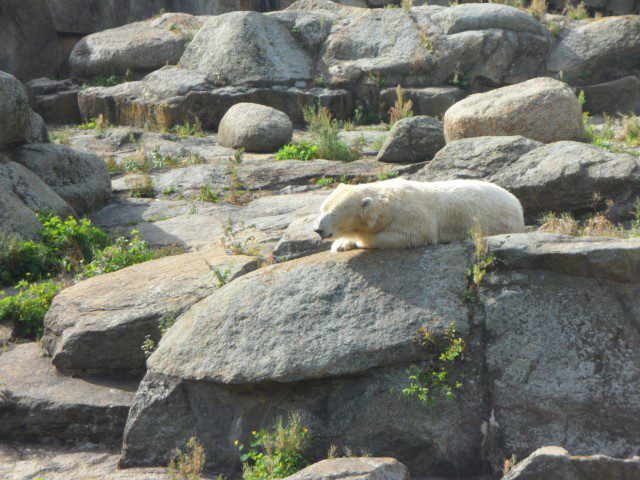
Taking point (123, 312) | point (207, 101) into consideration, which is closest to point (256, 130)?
point (207, 101)

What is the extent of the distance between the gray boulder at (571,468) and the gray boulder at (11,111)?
8.83 m

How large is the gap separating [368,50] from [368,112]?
1.54 meters

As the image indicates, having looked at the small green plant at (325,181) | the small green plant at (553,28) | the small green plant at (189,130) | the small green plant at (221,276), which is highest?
the small green plant at (553,28)

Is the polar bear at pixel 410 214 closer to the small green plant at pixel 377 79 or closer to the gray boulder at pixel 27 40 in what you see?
the small green plant at pixel 377 79

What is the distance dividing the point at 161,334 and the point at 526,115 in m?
6.85

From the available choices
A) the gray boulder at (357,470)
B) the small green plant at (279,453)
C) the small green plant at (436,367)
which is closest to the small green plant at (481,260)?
the small green plant at (436,367)

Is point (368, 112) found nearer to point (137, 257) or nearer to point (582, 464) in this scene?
point (137, 257)

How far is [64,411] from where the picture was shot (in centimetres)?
683

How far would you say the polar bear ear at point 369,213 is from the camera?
6266mm

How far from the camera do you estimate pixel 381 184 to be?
6.66 meters

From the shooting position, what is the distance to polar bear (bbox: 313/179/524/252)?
6.25 m

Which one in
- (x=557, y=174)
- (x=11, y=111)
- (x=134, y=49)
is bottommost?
(x=557, y=174)

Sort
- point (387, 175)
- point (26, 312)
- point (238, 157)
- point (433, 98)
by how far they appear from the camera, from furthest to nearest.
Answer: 1. point (433, 98)
2. point (238, 157)
3. point (387, 175)
4. point (26, 312)

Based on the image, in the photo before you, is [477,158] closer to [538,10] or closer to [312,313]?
[312,313]
